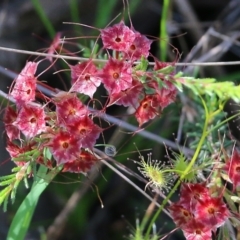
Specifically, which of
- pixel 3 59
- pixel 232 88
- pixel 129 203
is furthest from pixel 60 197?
pixel 232 88

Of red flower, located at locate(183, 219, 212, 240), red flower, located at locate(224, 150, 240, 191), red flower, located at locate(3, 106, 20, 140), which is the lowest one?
red flower, located at locate(183, 219, 212, 240)

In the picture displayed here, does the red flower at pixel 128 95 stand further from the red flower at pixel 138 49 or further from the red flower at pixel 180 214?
the red flower at pixel 180 214

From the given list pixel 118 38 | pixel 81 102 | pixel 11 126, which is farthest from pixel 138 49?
pixel 11 126

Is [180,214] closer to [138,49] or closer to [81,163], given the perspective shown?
[81,163]

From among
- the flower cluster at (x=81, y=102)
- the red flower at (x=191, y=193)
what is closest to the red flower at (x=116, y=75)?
the flower cluster at (x=81, y=102)

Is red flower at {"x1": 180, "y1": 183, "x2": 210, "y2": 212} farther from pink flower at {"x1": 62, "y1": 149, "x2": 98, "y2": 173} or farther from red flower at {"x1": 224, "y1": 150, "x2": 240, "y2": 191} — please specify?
pink flower at {"x1": 62, "y1": 149, "x2": 98, "y2": 173}

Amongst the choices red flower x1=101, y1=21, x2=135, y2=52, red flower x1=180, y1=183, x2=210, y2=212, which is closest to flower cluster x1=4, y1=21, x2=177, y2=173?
red flower x1=101, y1=21, x2=135, y2=52
